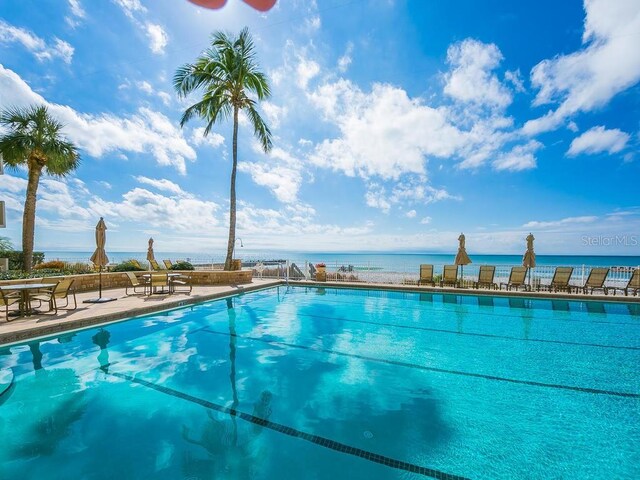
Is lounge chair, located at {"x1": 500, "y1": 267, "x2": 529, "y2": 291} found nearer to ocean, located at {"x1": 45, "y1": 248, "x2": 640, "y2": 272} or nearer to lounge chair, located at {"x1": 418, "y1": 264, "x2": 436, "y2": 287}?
ocean, located at {"x1": 45, "y1": 248, "x2": 640, "y2": 272}

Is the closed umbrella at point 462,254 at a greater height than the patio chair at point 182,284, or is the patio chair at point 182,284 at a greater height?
the closed umbrella at point 462,254

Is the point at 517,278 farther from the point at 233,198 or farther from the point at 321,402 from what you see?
the point at 233,198

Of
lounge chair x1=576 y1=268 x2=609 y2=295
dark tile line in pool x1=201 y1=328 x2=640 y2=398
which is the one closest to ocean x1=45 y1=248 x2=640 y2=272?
lounge chair x1=576 y1=268 x2=609 y2=295

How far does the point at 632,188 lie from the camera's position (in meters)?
21.9

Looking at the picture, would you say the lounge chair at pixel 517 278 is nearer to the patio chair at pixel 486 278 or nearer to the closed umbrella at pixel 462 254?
the patio chair at pixel 486 278

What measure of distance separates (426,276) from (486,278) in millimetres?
2493

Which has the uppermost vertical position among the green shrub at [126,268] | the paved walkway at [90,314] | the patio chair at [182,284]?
the green shrub at [126,268]

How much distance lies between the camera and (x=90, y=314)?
21.3 ft

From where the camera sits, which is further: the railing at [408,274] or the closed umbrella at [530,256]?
the railing at [408,274]

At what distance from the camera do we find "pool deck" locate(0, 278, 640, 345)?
215 inches

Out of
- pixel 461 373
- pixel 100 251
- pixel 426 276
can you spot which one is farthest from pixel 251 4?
pixel 426 276

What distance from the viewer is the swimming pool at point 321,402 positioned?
2463 millimetres

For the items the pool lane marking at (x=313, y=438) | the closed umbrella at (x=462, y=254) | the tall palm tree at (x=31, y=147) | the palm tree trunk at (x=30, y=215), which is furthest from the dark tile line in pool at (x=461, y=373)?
the tall palm tree at (x=31, y=147)

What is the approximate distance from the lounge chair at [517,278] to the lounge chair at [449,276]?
2040 millimetres
